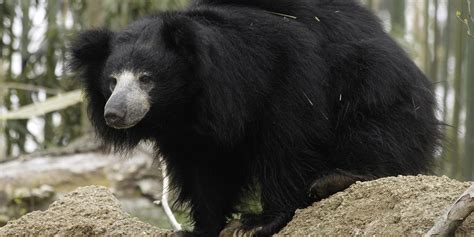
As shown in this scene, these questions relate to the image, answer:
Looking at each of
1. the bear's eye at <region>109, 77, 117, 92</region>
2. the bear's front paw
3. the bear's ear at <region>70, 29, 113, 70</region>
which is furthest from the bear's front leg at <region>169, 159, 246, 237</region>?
the bear's ear at <region>70, 29, 113, 70</region>

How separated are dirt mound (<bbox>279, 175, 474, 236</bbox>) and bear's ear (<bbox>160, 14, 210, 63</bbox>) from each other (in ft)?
3.06

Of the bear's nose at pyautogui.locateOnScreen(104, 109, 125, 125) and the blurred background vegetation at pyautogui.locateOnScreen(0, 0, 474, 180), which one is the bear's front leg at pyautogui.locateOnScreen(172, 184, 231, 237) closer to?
the bear's nose at pyautogui.locateOnScreen(104, 109, 125, 125)

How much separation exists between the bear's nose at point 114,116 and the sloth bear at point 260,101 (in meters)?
0.01

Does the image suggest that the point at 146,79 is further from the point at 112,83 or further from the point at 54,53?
the point at 54,53

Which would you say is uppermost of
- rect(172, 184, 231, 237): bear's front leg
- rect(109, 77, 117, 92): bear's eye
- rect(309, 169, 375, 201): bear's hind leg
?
rect(109, 77, 117, 92): bear's eye

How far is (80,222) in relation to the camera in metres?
5.02

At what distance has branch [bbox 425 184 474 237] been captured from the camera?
10.9 feet

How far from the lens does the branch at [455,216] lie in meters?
3.33

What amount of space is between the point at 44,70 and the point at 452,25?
5.21 m

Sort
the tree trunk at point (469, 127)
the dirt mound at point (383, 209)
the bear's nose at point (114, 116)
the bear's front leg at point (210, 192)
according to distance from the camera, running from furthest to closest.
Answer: the tree trunk at point (469, 127) < the bear's front leg at point (210, 192) < the bear's nose at point (114, 116) < the dirt mound at point (383, 209)

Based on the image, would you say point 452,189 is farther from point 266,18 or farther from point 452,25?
point 452,25

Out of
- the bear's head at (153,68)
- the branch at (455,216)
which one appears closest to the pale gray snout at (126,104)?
the bear's head at (153,68)

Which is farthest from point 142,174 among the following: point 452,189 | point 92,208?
point 452,189

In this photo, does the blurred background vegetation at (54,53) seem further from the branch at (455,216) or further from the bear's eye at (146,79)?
the branch at (455,216)
